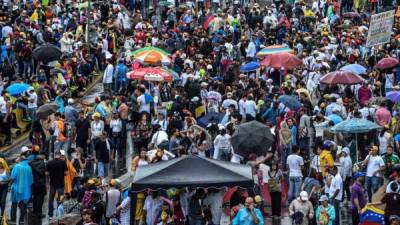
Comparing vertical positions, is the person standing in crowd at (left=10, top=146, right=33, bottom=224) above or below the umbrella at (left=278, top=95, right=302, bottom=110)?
below

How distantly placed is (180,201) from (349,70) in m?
12.4

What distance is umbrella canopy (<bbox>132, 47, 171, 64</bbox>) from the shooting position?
130 ft

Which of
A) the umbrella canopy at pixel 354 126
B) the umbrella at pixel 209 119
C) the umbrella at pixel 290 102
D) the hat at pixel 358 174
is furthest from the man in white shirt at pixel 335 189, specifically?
the umbrella at pixel 209 119

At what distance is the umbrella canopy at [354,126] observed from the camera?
1169 inches

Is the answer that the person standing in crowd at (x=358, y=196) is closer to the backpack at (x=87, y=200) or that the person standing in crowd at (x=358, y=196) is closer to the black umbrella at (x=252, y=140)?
the black umbrella at (x=252, y=140)

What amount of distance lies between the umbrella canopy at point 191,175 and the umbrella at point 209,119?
23.0 ft

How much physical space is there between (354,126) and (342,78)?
5.54 meters

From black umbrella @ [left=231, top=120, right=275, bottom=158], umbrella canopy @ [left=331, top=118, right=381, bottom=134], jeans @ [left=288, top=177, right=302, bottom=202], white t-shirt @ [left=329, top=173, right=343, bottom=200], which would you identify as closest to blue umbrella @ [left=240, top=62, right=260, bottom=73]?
umbrella canopy @ [left=331, top=118, right=381, bottom=134]

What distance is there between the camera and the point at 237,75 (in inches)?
1633

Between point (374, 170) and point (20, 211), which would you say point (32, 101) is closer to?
point (20, 211)

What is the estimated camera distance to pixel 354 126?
97.6ft

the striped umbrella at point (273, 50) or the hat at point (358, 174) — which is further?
the striped umbrella at point (273, 50)

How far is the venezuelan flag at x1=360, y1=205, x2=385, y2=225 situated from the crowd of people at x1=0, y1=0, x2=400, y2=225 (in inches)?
6.3

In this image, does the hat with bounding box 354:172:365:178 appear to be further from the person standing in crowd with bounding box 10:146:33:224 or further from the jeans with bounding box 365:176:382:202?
the person standing in crowd with bounding box 10:146:33:224
